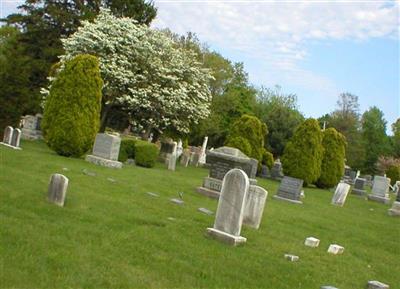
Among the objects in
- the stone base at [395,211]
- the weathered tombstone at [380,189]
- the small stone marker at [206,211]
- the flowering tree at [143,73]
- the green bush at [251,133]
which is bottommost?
the small stone marker at [206,211]

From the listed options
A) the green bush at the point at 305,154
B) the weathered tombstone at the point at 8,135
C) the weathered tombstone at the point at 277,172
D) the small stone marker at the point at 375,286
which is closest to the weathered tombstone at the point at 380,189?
the green bush at the point at 305,154

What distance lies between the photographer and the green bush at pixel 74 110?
58.4 feet

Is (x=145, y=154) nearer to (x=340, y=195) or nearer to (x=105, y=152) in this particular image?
(x=105, y=152)

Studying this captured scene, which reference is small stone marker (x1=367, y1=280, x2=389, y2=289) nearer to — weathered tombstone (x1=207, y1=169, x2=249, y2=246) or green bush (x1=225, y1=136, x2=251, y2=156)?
weathered tombstone (x1=207, y1=169, x2=249, y2=246)

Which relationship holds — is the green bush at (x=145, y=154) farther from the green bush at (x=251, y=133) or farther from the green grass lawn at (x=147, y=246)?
the green grass lawn at (x=147, y=246)

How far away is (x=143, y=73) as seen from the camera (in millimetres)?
27312

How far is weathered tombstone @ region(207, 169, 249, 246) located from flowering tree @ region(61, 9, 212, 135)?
1805cm

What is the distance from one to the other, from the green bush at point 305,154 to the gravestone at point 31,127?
14.7 meters

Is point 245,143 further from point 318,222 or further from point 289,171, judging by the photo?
point 318,222

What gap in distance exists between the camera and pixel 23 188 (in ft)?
32.1

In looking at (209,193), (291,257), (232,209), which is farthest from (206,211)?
(209,193)

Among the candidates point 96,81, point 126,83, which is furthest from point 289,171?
point 96,81

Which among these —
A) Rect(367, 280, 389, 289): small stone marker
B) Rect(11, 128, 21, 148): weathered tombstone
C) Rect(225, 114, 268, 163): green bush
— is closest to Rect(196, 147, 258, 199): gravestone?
Rect(11, 128, 21, 148): weathered tombstone

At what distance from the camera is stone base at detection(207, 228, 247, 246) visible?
819 cm
